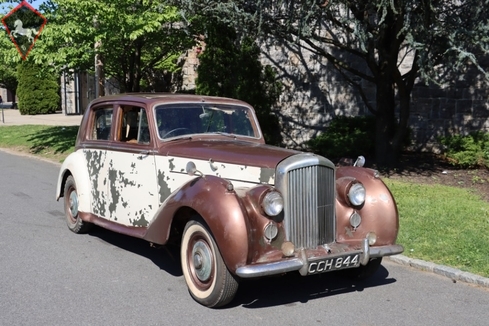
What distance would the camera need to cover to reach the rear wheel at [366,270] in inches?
228

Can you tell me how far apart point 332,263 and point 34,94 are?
99.9 feet

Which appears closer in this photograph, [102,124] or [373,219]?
[373,219]

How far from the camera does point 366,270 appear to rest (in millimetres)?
5828

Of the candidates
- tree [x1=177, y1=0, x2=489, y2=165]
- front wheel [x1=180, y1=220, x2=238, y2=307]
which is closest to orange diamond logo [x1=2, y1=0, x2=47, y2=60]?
tree [x1=177, y1=0, x2=489, y2=165]

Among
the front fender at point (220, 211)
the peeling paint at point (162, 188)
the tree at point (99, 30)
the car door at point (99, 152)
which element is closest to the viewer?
the front fender at point (220, 211)

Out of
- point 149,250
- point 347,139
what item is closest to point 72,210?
point 149,250

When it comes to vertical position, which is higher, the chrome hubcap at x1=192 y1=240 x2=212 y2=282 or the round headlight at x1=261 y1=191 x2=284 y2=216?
the round headlight at x1=261 y1=191 x2=284 y2=216

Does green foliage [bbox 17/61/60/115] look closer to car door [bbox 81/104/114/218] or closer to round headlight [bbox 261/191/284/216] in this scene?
car door [bbox 81/104/114/218]

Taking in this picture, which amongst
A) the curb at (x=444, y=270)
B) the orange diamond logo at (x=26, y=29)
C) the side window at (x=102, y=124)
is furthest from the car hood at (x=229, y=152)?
the orange diamond logo at (x=26, y=29)

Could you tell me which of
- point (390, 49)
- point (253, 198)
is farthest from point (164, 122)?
point (390, 49)

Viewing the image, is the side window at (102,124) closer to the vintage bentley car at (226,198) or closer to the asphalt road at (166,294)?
the vintage bentley car at (226,198)

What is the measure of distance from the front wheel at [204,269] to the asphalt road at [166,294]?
128 mm

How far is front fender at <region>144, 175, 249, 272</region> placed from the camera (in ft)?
15.6

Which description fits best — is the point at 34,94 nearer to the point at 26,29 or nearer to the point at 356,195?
the point at 26,29
